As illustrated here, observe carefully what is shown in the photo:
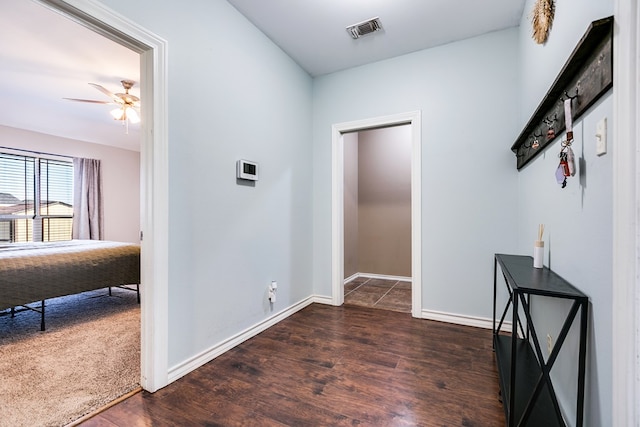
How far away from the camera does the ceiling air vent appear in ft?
7.98

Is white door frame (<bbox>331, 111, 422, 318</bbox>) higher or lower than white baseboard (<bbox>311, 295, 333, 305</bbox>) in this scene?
higher

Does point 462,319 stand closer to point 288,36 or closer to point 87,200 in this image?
point 288,36

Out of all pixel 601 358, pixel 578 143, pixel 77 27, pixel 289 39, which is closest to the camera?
pixel 601 358

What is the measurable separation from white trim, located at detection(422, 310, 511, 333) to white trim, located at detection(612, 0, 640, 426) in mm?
1931

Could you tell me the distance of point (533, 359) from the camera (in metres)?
1.63

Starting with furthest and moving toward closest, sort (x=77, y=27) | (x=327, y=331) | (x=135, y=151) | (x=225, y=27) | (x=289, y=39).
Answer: (x=135, y=151)
(x=289, y=39)
(x=327, y=331)
(x=77, y=27)
(x=225, y=27)

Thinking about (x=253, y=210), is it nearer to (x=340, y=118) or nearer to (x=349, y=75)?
(x=340, y=118)

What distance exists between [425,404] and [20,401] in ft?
7.34

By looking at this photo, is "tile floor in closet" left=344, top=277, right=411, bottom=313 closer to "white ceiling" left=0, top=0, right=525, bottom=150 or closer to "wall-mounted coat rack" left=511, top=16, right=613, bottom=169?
"wall-mounted coat rack" left=511, top=16, right=613, bottom=169

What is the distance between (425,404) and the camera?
1542 mm

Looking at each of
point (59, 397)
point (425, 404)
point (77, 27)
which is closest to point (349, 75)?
point (77, 27)

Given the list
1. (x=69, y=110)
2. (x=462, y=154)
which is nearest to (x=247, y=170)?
(x=462, y=154)

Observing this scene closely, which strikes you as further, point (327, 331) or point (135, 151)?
point (135, 151)

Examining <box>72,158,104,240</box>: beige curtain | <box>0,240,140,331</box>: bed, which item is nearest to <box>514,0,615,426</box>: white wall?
<box>0,240,140,331</box>: bed
